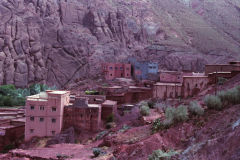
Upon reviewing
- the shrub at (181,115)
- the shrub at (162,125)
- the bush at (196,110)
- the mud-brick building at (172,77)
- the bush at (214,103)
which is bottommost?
the shrub at (162,125)

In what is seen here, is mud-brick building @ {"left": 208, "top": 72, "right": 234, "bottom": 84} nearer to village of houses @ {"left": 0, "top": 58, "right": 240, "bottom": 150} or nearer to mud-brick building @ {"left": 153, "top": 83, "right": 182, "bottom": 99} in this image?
village of houses @ {"left": 0, "top": 58, "right": 240, "bottom": 150}

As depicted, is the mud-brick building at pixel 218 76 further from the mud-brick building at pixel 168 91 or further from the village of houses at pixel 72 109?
the mud-brick building at pixel 168 91

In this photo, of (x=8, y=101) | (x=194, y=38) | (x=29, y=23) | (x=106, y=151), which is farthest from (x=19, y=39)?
(x=106, y=151)

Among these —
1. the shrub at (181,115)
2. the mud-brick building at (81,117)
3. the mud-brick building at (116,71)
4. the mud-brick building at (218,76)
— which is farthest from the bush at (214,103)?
the mud-brick building at (116,71)

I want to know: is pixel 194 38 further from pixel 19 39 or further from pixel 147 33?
pixel 19 39

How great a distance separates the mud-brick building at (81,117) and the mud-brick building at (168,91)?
6.37 m

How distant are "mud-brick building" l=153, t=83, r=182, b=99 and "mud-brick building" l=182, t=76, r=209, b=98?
0.46 meters

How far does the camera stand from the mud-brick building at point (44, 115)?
1789 centimetres

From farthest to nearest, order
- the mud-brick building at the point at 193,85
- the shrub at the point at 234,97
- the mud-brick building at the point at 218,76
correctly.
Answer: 1. the mud-brick building at the point at 193,85
2. the mud-brick building at the point at 218,76
3. the shrub at the point at 234,97

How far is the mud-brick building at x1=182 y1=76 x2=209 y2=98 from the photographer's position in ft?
67.9

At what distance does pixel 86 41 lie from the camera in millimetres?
47375

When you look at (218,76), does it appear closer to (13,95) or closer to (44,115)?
(44,115)

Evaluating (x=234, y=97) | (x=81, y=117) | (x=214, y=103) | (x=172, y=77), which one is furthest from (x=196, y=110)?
(x=172, y=77)

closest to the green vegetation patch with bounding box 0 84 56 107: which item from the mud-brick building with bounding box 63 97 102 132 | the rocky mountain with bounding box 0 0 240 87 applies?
the rocky mountain with bounding box 0 0 240 87
